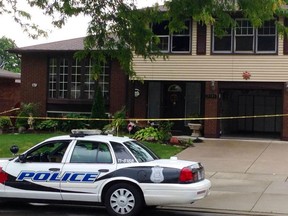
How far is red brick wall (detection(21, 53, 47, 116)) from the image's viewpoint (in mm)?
26125

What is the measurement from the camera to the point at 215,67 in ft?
74.5

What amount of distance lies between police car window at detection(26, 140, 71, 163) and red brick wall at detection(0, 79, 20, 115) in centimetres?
2347

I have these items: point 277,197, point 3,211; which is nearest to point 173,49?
point 277,197

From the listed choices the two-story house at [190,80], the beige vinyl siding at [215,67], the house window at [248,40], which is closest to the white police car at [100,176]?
the two-story house at [190,80]

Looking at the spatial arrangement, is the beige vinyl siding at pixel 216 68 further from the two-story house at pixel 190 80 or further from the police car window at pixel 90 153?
the police car window at pixel 90 153

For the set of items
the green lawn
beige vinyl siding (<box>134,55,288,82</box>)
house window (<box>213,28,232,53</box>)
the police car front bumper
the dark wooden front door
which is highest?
→ house window (<box>213,28,232,53</box>)

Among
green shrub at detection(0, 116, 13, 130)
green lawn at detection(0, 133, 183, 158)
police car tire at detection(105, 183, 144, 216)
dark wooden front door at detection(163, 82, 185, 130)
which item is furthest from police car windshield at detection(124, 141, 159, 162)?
green shrub at detection(0, 116, 13, 130)

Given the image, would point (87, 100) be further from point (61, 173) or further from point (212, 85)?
point (61, 173)

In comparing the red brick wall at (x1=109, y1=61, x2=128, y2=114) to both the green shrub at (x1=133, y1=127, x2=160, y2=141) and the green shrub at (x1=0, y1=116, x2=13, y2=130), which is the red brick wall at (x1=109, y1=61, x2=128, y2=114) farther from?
the green shrub at (x1=0, y1=116, x2=13, y2=130)

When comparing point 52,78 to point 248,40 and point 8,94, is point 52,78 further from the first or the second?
point 248,40

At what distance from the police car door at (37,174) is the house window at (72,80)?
1593cm

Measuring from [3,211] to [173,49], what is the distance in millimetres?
15026

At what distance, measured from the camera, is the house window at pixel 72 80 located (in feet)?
83.8

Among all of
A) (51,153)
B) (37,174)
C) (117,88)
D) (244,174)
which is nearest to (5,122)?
(117,88)
